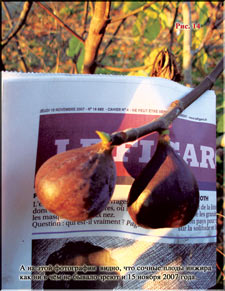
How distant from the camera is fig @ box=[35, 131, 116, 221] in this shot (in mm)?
365

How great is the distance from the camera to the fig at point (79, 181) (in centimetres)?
36

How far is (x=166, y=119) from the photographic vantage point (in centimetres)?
46

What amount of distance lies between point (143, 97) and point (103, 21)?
280mm

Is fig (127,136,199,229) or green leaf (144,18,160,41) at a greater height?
green leaf (144,18,160,41)

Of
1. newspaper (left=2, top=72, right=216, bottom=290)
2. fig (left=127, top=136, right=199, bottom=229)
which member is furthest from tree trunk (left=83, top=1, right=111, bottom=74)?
fig (left=127, top=136, right=199, bottom=229)

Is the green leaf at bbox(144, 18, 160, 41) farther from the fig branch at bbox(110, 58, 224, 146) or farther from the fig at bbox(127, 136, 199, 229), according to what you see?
the fig at bbox(127, 136, 199, 229)

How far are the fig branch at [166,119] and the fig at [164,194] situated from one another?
0.14ft

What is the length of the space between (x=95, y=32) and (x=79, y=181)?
19.6 inches

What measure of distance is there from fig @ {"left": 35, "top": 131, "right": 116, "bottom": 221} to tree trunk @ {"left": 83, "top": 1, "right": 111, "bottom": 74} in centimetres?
44

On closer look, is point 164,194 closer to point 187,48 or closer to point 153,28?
point 187,48

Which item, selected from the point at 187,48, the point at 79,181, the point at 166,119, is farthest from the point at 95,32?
the point at 79,181

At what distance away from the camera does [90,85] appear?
21.2 inches

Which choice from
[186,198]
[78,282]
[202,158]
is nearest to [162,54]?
[202,158]

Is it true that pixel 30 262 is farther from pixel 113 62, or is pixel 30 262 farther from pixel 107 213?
pixel 113 62
